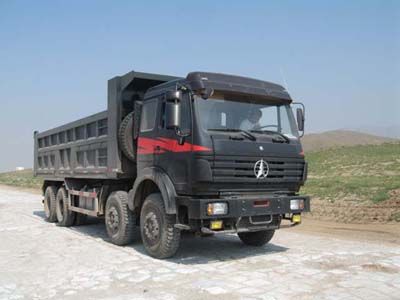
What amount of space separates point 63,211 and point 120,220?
3897 mm

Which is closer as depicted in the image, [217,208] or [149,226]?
[217,208]

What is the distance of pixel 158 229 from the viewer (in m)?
7.47

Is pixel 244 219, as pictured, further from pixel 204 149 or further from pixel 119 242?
pixel 119 242

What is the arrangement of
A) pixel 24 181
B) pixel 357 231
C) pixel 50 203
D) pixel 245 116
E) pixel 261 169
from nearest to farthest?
pixel 261 169 → pixel 245 116 → pixel 357 231 → pixel 50 203 → pixel 24 181

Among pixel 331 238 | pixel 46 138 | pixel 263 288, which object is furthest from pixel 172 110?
pixel 46 138

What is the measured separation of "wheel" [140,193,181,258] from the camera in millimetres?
7242

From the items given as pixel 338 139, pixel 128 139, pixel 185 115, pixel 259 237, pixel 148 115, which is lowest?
pixel 259 237

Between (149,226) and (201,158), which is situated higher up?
(201,158)

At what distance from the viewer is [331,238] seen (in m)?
9.39

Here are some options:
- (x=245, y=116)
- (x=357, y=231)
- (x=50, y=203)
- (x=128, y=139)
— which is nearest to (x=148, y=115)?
(x=128, y=139)

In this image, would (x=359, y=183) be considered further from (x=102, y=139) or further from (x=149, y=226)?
(x=149, y=226)

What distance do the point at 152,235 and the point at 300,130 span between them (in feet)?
10.2

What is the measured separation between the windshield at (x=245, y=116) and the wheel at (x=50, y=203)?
736 cm

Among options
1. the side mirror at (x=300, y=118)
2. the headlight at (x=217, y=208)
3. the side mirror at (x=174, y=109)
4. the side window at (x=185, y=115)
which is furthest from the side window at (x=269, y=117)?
the headlight at (x=217, y=208)
